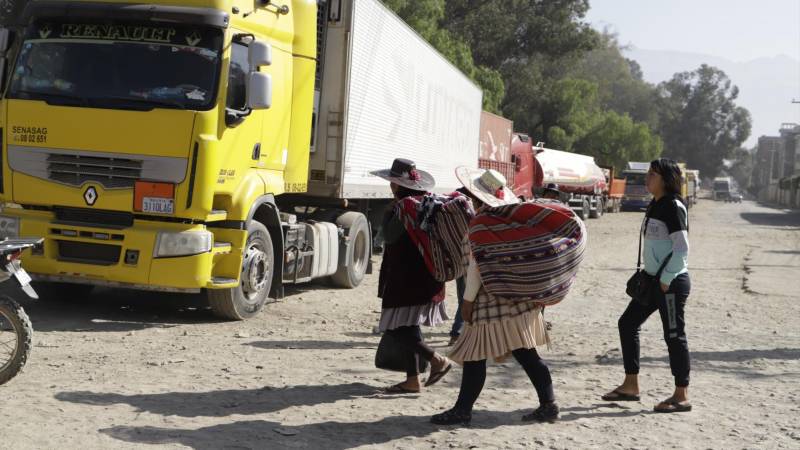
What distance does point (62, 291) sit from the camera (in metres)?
11.0

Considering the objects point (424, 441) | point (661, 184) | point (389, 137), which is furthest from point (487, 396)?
point (389, 137)

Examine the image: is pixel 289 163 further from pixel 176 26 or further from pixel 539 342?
pixel 539 342

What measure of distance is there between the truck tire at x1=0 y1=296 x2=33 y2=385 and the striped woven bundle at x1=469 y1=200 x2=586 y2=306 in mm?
3222

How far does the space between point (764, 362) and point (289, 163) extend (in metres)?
5.50

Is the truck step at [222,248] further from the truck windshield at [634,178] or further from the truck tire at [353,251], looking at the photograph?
the truck windshield at [634,178]

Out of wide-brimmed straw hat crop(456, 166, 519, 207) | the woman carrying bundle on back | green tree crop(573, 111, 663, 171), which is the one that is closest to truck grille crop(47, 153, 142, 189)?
wide-brimmed straw hat crop(456, 166, 519, 207)

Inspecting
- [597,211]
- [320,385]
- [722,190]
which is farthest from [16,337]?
[722,190]

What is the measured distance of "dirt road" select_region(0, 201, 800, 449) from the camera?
6.05 metres

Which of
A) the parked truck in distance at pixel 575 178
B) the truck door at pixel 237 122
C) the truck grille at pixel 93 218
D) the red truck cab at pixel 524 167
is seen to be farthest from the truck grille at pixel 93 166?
the parked truck in distance at pixel 575 178

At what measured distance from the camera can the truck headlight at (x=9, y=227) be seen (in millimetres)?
9391

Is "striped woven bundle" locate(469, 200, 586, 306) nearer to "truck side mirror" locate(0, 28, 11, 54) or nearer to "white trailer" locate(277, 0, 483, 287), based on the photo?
"white trailer" locate(277, 0, 483, 287)

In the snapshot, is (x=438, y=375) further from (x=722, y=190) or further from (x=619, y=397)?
(x=722, y=190)

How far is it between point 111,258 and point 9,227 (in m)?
1.05

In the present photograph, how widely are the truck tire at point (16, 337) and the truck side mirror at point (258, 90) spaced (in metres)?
3.37
